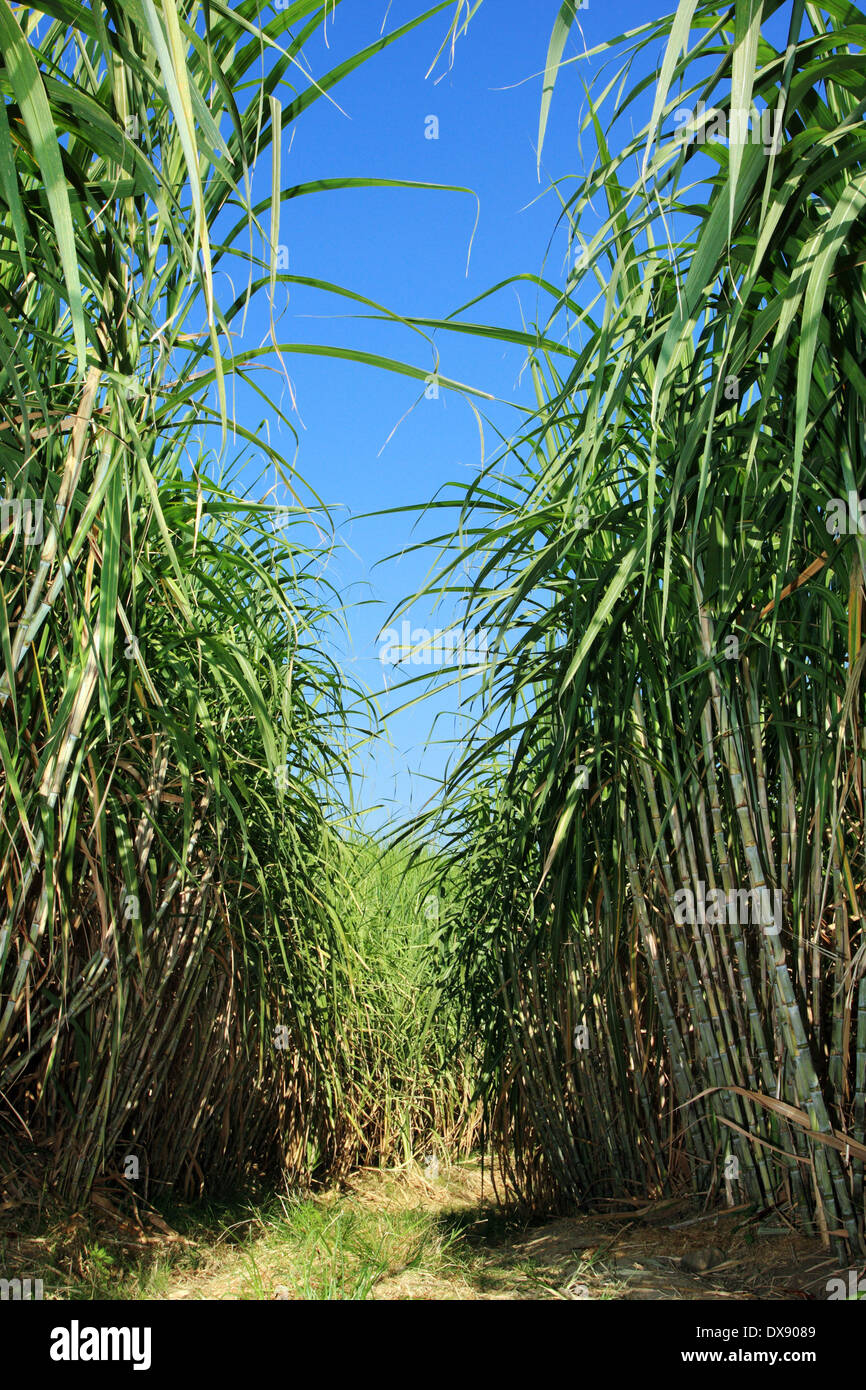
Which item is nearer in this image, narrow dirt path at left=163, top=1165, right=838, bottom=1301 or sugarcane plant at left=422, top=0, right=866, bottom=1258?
sugarcane plant at left=422, top=0, right=866, bottom=1258

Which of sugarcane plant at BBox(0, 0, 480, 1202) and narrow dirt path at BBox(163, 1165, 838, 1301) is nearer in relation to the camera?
sugarcane plant at BBox(0, 0, 480, 1202)

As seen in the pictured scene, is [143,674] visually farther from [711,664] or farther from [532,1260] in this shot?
[532,1260]

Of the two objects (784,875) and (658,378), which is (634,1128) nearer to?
(784,875)

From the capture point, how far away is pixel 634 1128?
86.0 inches

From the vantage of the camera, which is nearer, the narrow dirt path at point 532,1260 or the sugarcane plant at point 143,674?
the sugarcane plant at point 143,674

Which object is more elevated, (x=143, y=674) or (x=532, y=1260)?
(x=143, y=674)

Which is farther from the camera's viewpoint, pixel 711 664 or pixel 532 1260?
pixel 532 1260

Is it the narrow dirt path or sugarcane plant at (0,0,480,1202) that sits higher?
sugarcane plant at (0,0,480,1202)

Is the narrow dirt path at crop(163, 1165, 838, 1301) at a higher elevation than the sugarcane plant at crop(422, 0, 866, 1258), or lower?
lower

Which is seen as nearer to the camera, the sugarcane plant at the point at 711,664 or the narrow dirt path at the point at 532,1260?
the sugarcane plant at the point at 711,664

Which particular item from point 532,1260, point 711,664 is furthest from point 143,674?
point 532,1260

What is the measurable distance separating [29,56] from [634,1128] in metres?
2.22

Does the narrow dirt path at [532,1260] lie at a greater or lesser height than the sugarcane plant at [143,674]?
lesser
